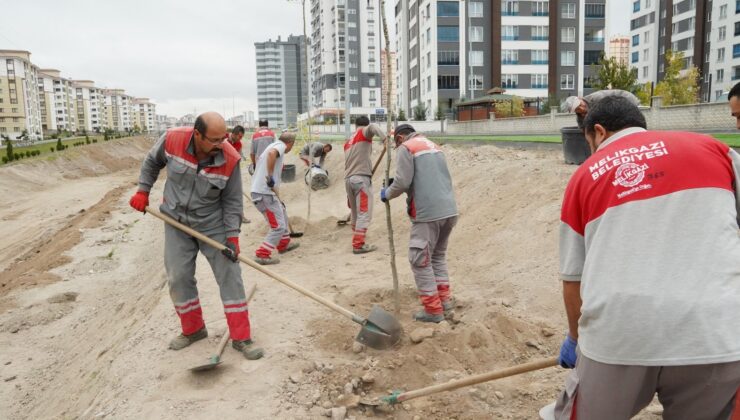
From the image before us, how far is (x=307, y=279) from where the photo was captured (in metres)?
6.59

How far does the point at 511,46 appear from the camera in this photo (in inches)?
1959

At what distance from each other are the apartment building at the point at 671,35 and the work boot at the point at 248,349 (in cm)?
5083

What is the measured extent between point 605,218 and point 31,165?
2844 cm

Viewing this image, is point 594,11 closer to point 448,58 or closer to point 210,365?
point 448,58

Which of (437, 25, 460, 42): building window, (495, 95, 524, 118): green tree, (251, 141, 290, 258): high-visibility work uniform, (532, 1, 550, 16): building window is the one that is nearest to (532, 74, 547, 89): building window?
(532, 1, 550, 16): building window

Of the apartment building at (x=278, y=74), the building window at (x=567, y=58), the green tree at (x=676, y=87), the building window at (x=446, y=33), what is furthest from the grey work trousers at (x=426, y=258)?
the apartment building at (x=278, y=74)

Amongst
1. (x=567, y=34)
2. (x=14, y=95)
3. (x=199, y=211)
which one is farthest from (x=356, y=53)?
(x=199, y=211)

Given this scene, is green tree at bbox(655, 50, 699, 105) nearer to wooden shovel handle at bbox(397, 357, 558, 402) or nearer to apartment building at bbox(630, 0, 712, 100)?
apartment building at bbox(630, 0, 712, 100)

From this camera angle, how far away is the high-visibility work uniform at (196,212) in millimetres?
4039

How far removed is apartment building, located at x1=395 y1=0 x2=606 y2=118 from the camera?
4906cm

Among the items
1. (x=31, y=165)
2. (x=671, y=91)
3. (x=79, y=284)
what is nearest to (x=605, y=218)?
(x=79, y=284)

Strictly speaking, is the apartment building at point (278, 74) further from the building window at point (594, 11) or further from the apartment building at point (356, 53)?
the building window at point (594, 11)

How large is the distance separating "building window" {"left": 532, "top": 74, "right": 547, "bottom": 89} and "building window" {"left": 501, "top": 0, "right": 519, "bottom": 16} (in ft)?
19.2

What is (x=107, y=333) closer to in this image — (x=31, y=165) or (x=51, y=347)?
(x=51, y=347)
